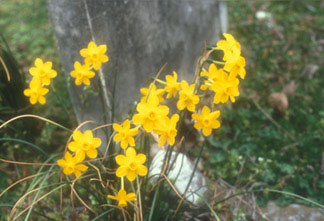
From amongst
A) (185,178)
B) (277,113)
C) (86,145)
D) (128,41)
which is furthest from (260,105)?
(86,145)

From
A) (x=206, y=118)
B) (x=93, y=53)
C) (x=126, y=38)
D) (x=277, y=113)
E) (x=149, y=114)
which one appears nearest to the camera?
(x=149, y=114)

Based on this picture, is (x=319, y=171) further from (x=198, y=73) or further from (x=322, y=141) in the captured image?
(x=198, y=73)

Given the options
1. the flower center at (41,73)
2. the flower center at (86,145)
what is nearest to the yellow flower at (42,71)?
the flower center at (41,73)

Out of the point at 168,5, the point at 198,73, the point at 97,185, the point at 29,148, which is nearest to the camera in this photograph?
the point at 198,73

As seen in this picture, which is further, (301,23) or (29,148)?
(301,23)

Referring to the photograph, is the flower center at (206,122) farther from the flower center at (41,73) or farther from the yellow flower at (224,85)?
the flower center at (41,73)

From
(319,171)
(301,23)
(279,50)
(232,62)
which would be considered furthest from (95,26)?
(301,23)

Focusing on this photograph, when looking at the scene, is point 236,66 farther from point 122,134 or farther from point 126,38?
point 126,38
